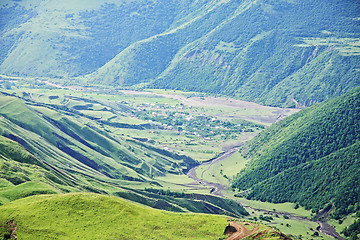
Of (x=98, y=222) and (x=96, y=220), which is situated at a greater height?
(x=96, y=220)

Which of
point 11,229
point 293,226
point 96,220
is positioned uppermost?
point 96,220

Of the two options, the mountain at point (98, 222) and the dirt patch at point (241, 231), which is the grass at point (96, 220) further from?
the dirt patch at point (241, 231)

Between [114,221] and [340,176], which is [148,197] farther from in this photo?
[340,176]

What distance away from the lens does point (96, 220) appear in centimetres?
9744

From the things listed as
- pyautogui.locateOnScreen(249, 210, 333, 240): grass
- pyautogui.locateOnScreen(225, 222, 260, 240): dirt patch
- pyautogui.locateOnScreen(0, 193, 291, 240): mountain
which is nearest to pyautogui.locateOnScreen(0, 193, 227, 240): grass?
pyautogui.locateOnScreen(0, 193, 291, 240): mountain

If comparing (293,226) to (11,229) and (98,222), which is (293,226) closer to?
(98,222)

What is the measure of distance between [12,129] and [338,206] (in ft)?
414

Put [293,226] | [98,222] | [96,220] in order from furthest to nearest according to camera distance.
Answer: [293,226], [96,220], [98,222]

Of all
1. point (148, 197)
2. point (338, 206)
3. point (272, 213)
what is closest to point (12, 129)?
point (148, 197)

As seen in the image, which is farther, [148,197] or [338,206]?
[338,206]

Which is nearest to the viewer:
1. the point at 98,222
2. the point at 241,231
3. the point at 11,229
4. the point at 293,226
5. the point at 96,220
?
the point at 11,229

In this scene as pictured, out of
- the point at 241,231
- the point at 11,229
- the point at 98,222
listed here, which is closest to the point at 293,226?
the point at 241,231

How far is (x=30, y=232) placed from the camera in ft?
299

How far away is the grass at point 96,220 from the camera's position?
93.4m
